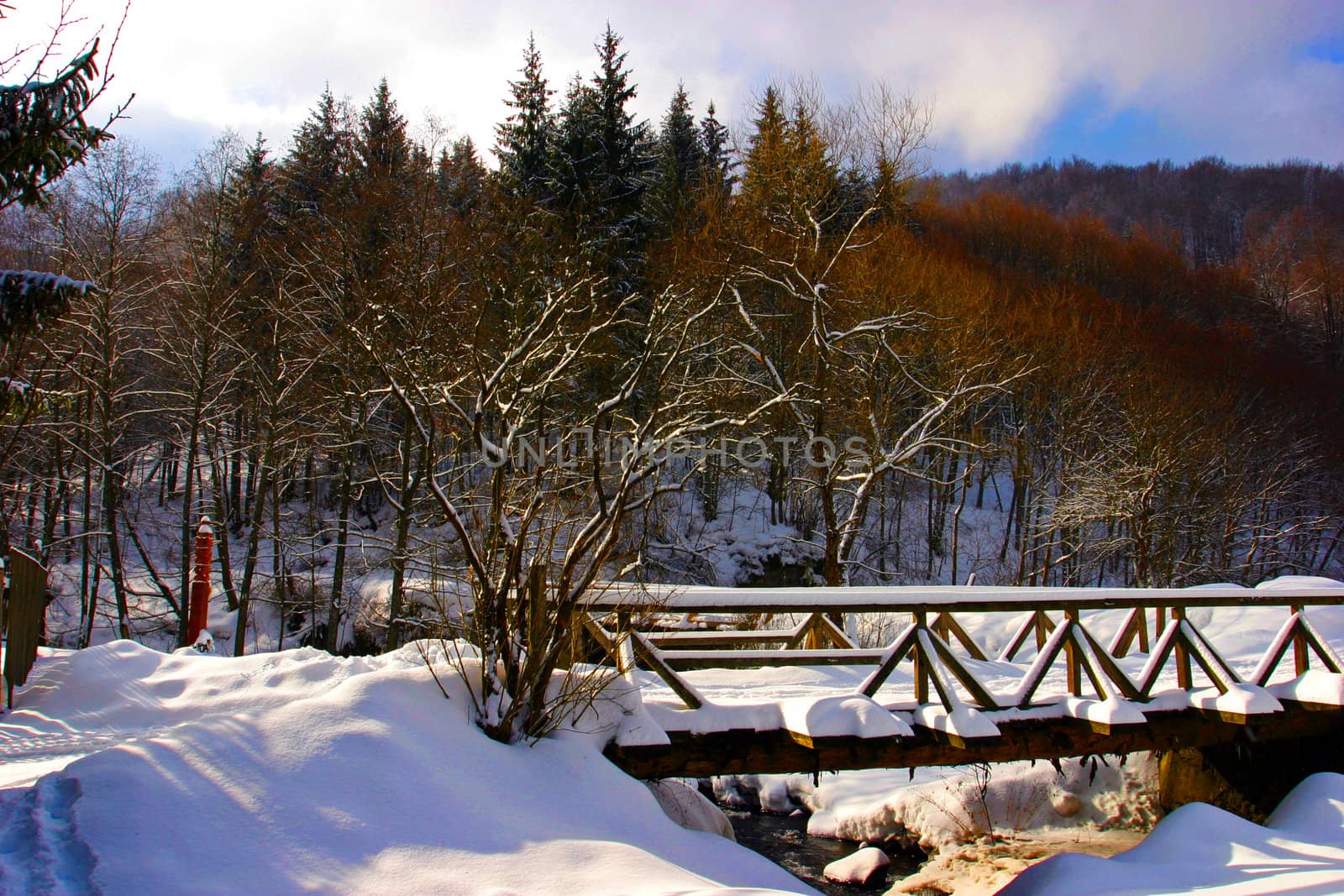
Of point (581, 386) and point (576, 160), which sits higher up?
point (576, 160)

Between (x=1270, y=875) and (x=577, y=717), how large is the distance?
15.1 feet

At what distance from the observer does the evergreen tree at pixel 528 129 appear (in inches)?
912

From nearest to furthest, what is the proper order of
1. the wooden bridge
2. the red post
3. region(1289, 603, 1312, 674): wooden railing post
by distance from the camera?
the wooden bridge < region(1289, 603, 1312, 674): wooden railing post < the red post

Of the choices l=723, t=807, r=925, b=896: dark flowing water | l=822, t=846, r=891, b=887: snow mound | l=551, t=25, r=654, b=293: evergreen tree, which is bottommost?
l=723, t=807, r=925, b=896: dark flowing water

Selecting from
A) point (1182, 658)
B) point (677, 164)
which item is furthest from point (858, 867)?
point (677, 164)

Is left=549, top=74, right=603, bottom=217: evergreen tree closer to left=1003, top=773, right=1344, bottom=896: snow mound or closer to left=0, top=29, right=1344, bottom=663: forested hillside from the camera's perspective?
left=0, top=29, right=1344, bottom=663: forested hillside

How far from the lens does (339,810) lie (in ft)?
12.9

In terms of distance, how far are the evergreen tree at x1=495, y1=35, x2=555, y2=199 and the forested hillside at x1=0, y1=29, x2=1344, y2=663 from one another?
3.2 inches

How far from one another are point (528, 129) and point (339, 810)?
22.7m

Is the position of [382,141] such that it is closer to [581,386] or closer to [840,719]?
[581,386]

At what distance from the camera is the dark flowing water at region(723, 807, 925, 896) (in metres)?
8.12

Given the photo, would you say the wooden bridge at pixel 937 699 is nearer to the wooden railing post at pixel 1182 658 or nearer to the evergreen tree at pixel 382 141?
the wooden railing post at pixel 1182 658

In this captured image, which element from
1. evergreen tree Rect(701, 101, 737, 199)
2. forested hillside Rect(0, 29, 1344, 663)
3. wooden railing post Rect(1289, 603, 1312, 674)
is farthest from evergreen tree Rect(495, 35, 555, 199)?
wooden railing post Rect(1289, 603, 1312, 674)

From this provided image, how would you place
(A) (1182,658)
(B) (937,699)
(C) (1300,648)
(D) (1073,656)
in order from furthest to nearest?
1. (C) (1300,648)
2. (A) (1182,658)
3. (B) (937,699)
4. (D) (1073,656)
